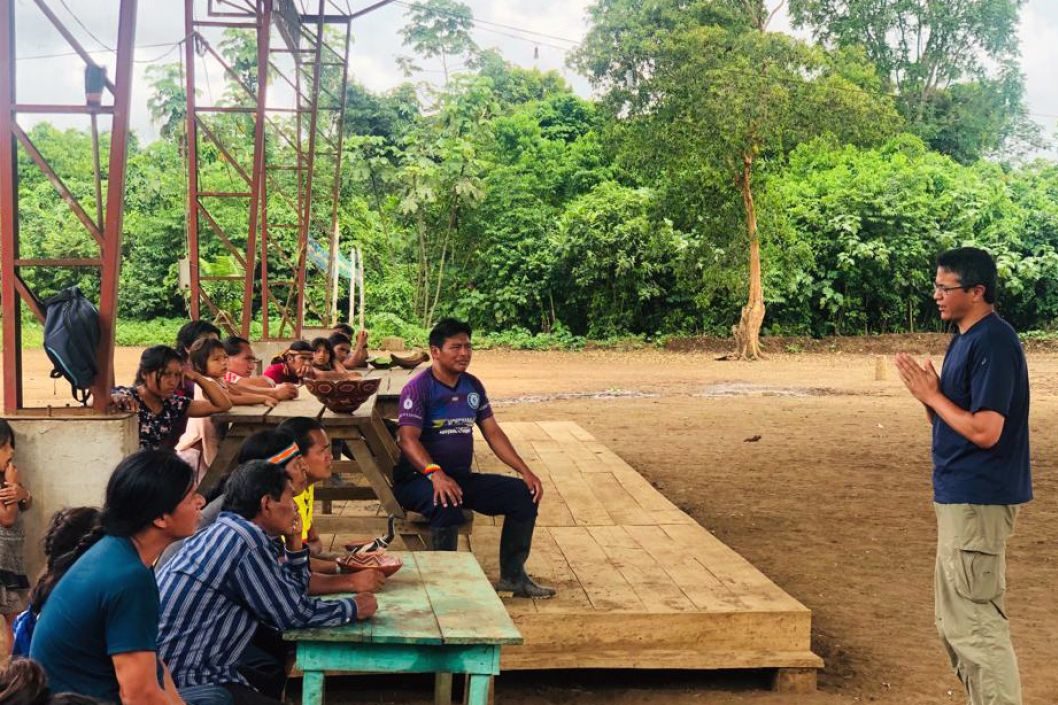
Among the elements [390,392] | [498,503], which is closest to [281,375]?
[390,392]

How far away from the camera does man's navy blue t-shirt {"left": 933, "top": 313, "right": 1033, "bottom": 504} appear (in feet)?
12.5

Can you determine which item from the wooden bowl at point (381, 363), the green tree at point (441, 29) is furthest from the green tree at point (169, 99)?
the wooden bowl at point (381, 363)

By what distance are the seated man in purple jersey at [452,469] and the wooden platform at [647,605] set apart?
0.25 metres

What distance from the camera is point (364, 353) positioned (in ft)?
34.9

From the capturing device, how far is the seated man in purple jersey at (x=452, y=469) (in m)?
4.86

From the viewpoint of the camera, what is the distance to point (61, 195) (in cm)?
516

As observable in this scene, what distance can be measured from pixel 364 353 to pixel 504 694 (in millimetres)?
6174

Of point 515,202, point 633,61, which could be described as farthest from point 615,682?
point 515,202

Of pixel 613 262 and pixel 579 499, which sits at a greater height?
pixel 613 262

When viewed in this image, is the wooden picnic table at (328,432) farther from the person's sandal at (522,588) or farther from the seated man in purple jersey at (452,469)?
the person's sandal at (522,588)

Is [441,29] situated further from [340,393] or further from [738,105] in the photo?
[340,393]

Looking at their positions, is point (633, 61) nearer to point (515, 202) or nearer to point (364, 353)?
point (515, 202)

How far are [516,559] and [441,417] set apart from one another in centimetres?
71

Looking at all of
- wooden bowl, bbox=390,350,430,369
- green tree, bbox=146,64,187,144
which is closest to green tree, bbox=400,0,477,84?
green tree, bbox=146,64,187,144
